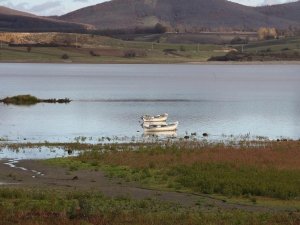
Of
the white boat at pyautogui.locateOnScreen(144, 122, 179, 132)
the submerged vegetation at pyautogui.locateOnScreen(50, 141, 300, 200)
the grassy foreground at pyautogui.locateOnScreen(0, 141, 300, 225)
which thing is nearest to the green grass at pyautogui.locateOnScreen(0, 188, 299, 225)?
the grassy foreground at pyautogui.locateOnScreen(0, 141, 300, 225)

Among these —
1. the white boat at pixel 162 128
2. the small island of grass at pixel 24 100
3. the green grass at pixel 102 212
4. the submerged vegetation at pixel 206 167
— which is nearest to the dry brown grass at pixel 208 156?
the submerged vegetation at pixel 206 167

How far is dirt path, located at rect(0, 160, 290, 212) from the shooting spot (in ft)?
75.2

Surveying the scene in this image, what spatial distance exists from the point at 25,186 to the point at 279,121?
1658 inches

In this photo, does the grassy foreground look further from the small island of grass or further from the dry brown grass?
the small island of grass

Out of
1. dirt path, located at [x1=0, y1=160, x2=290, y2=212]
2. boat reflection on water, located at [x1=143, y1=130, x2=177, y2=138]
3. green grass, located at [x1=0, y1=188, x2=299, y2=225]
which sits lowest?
boat reflection on water, located at [x1=143, y1=130, x2=177, y2=138]

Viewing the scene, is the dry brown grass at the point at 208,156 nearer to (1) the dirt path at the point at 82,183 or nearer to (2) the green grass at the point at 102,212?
(1) the dirt path at the point at 82,183

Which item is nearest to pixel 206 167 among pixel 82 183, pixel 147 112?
pixel 82 183

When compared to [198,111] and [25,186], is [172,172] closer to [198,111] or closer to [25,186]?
[25,186]

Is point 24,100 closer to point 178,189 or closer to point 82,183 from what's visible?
point 82,183

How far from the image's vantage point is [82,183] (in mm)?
27000

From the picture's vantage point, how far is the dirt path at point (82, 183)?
22906 millimetres

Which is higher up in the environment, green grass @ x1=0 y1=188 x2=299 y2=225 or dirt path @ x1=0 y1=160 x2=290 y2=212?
green grass @ x1=0 y1=188 x2=299 y2=225

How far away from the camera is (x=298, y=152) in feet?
116

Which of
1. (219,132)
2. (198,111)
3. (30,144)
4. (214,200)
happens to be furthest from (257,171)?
(198,111)
